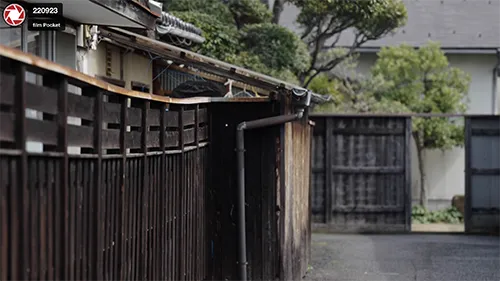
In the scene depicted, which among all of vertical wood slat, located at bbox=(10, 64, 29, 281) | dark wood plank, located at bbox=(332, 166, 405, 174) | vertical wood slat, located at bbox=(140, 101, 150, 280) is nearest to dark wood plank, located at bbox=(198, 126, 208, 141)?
vertical wood slat, located at bbox=(140, 101, 150, 280)

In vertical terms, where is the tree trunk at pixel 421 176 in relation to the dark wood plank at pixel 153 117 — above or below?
below

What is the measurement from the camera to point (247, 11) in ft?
55.3

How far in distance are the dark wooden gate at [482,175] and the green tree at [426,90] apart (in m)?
5.47

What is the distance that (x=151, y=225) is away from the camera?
6121mm

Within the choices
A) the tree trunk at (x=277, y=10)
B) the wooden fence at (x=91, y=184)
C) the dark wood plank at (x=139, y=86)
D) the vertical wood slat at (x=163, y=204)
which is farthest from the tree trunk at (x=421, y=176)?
the vertical wood slat at (x=163, y=204)

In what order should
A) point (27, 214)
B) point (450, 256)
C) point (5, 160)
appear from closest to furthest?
1. point (5, 160)
2. point (27, 214)
3. point (450, 256)

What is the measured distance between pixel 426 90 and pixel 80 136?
18814 mm

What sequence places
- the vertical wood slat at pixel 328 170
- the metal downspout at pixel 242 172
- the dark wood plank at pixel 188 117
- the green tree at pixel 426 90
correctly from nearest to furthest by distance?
1. the dark wood plank at pixel 188 117
2. the metal downspout at pixel 242 172
3. the vertical wood slat at pixel 328 170
4. the green tree at pixel 426 90

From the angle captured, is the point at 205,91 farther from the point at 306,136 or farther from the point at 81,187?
the point at 81,187

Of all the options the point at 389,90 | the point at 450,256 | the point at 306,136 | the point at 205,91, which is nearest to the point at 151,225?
the point at 205,91

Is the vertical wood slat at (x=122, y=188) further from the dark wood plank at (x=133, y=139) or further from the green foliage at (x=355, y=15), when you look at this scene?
the green foliage at (x=355, y=15)

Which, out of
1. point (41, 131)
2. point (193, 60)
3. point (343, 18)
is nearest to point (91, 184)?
point (41, 131)

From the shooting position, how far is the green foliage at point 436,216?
2044 centimetres

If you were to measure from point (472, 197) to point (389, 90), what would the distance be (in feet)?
22.1
